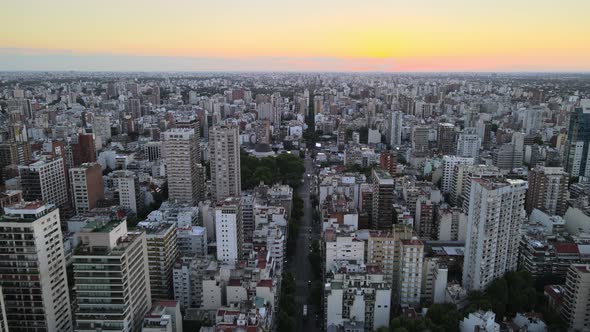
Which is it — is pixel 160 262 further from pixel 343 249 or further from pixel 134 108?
pixel 134 108

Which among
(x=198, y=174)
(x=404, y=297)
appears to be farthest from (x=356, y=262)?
(x=198, y=174)

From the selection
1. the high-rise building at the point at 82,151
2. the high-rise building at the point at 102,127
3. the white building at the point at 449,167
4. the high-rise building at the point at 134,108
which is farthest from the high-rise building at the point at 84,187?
the high-rise building at the point at 134,108

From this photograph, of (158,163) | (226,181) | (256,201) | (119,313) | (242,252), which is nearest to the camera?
(119,313)

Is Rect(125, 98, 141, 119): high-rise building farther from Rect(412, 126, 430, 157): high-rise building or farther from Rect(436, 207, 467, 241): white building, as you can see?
Rect(436, 207, 467, 241): white building

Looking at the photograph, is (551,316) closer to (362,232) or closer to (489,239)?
(489,239)

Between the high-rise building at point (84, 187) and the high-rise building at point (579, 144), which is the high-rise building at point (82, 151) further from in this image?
the high-rise building at point (579, 144)

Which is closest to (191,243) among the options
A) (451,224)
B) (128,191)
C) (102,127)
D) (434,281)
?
(128,191)

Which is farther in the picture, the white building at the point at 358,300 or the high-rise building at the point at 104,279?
the white building at the point at 358,300
